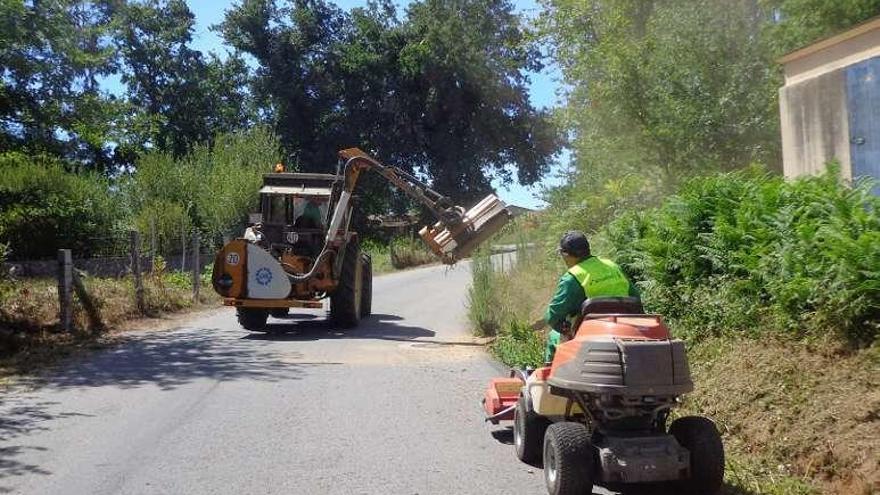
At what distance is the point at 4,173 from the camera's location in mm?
15453

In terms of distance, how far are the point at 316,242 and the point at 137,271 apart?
372 cm

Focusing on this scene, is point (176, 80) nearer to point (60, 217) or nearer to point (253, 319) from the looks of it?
point (60, 217)

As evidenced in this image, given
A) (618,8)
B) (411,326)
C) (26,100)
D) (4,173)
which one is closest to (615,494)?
(411,326)

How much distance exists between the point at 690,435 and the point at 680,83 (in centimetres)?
1062

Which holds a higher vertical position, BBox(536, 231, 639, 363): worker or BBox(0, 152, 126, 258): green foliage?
BBox(0, 152, 126, 258): green foliage

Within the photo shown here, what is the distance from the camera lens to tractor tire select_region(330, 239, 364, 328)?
50.8ft

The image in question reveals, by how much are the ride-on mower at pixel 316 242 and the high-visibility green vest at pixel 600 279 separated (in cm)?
802

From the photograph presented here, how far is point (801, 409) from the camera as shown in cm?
606

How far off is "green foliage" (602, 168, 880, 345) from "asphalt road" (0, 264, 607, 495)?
2.39 m

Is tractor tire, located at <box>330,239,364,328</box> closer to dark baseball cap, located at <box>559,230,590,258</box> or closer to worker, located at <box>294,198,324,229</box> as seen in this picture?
worker, located at <box>294,198,324,229</box>

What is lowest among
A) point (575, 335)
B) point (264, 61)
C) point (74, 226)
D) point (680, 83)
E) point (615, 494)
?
point (615, 494)

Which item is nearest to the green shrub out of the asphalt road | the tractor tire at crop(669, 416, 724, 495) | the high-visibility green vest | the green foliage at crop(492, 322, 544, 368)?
the asphalt road

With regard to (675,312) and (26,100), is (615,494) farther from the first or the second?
(26,100)

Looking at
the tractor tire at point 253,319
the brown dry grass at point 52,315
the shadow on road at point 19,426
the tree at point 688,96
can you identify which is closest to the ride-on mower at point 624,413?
the shadow on road at point 19,426
